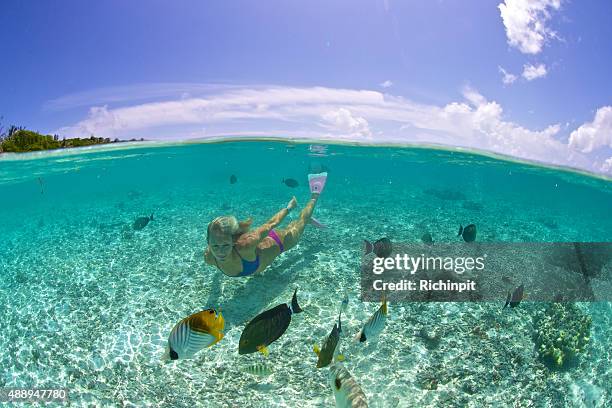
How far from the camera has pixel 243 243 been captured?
6676 mm

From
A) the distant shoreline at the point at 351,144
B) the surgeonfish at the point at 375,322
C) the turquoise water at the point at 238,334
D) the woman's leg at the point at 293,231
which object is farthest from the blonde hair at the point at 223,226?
the distant shoreline at the point at 351,144

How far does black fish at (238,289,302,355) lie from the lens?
296 centimetres

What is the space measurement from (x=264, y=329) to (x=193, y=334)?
0.69 meters

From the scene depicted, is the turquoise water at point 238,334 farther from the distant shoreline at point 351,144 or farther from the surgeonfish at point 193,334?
the distant shoreline at point 351,144

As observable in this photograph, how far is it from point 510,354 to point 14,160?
28.9 m

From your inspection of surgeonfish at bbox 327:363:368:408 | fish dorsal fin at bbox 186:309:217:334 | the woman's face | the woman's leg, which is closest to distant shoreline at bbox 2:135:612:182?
the woman's leg

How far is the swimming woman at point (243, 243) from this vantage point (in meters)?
5.73

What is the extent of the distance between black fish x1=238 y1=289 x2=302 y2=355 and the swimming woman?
9.47 ft

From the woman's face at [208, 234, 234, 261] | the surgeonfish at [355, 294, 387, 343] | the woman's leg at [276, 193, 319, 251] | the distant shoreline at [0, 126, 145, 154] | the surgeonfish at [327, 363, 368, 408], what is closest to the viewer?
the surgeonfish at [327, 363, 368, 408]

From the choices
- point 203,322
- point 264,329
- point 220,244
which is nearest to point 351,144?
point 220,244

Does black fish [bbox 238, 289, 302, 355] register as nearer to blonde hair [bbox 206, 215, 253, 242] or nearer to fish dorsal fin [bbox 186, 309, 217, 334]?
fish dorsal fin [bbox 186, 309, 217, 334]

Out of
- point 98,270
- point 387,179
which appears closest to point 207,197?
point 98,270

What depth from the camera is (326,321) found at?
6.73m

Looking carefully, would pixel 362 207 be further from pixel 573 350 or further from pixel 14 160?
pixel 14 160
